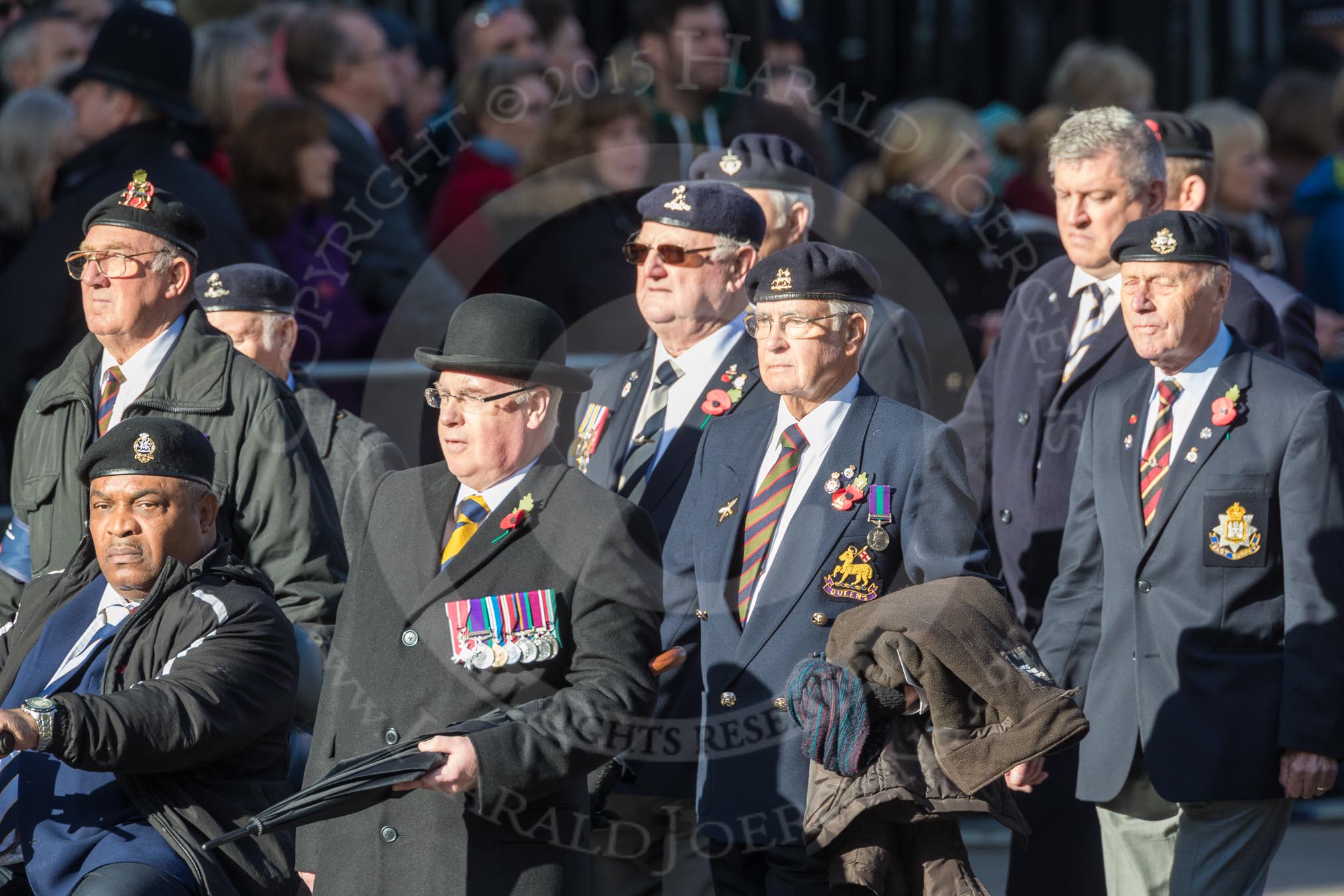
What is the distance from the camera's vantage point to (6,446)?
765cm

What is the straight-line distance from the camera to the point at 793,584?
5.09 meters

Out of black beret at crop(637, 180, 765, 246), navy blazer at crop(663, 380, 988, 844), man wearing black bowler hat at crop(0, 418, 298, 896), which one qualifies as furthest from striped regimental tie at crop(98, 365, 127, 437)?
navy blazer at crop(663, 380, 988, 844)

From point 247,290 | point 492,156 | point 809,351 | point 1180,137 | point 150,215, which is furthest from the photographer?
point 492,156

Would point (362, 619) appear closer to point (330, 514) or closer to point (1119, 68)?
point (330, 514)

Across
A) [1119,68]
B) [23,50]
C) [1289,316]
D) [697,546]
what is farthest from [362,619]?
[1119,68]

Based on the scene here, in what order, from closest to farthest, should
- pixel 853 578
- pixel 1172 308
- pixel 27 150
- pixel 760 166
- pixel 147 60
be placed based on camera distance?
pixel 853 578
pixel 1172 308
pixel 760 166
pixel 147 60
pixel 27 150

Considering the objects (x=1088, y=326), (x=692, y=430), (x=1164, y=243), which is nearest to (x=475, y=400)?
(x=692, y=430)

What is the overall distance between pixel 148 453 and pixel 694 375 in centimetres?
161

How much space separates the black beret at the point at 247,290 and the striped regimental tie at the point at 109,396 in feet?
2.76

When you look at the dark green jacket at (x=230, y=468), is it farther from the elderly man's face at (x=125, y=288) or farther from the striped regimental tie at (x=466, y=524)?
the striped regimental tie at (x=466, y=524)

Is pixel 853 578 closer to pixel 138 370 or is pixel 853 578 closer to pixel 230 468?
pixel 230 468

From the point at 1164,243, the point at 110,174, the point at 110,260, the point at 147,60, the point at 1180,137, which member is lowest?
the point at 1164,243

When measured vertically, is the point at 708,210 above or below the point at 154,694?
above

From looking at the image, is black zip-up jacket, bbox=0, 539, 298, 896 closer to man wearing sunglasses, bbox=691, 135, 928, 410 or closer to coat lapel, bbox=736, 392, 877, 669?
coat lapel, bbox=736, 392, 877, 669
